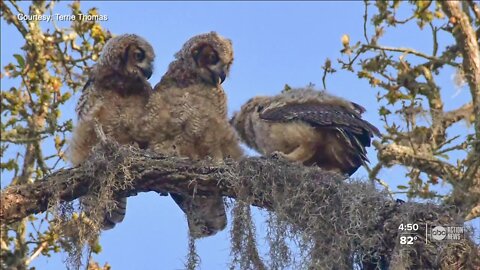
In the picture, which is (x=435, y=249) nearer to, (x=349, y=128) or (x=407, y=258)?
(x=407, y=258)

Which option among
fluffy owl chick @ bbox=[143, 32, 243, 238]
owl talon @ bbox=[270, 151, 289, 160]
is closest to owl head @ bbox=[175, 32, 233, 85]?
fluffy owl chick @ bbox=[143, 32, 243, 238]

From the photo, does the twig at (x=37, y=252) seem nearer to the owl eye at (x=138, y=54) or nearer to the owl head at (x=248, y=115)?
the owl head at (x=248, y=115)

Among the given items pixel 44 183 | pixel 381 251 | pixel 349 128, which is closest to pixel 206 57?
pixel 349 128

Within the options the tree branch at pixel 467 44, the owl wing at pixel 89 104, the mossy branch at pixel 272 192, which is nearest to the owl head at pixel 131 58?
the owl wing at pixel 89 104

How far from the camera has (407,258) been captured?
4504mm

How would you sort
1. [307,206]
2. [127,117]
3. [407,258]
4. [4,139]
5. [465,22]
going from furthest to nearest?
[465,22] → [4,139] → [127,117] → [307,206] → [407,258]

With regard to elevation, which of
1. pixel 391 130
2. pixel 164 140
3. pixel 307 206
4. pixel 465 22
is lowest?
pixel 307 206

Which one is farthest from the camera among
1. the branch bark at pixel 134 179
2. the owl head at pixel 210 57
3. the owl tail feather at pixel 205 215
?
the owl head at pixel 210 57

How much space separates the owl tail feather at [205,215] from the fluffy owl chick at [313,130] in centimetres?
55

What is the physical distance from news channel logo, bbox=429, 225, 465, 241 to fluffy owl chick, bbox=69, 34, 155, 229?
1957 millimetres

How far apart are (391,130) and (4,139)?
334 cm

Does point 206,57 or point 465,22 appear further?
point 465,22

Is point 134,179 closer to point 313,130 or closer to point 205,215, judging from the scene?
point 205,215

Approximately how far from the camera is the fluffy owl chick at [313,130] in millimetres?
5734
